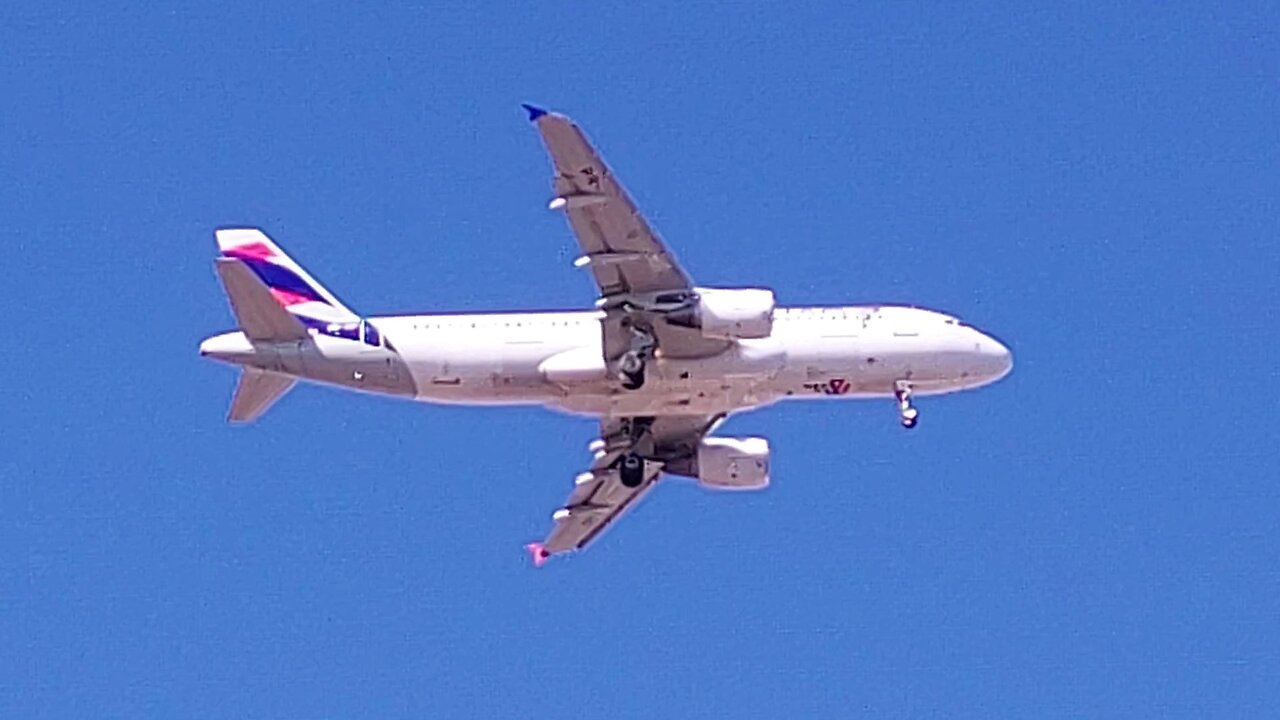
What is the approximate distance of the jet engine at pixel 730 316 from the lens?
268 ft

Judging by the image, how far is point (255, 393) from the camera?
3295 inches

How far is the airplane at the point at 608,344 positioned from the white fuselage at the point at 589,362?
42mm

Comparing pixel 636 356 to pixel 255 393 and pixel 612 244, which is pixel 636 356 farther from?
pixel 255 393

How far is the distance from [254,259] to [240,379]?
451cm

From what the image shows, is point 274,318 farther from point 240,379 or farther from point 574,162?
point 574,162

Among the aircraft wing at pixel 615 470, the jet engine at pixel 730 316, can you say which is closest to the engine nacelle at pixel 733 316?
the jet engine at pixel 730 316

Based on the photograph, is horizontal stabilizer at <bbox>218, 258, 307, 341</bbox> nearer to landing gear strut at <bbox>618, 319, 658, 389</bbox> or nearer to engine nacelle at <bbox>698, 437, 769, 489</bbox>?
landing gear strut at <bbox>618, 319, 658, 389</bbox>

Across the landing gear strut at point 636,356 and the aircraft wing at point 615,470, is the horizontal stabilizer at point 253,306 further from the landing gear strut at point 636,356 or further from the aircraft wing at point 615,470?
the aircraft wing at point 615,470

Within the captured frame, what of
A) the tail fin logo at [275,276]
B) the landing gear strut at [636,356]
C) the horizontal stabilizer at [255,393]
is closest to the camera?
the landing gear strut at [636,356]

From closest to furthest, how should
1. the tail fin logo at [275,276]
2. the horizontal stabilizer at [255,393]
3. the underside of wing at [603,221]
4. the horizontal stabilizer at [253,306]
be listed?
the underside of wing at [603,221], the horizontal stabilizer at [253,306], the horizontal stabilizer at [255,393], the tail fin logo at [275,276]

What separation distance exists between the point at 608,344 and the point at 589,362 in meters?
0.78

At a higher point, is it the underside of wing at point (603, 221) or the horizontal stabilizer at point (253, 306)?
the underside of wing at point (603, 221)

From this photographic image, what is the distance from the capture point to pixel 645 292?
269 feet

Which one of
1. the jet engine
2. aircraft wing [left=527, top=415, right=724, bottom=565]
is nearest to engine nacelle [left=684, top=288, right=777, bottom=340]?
the jet engine
